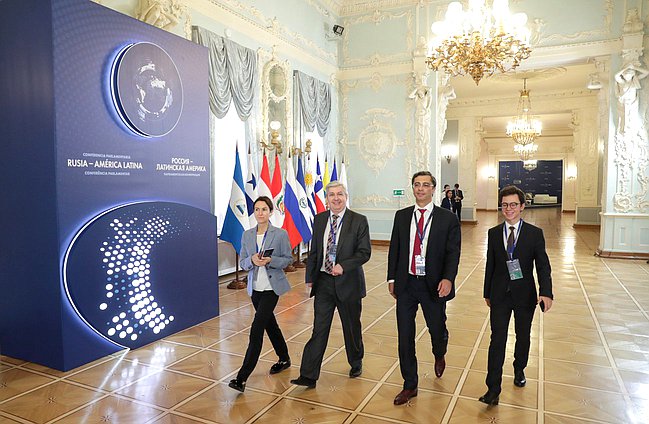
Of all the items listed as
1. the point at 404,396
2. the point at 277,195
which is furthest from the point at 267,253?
the point at 277,195

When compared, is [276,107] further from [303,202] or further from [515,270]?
[515,270]

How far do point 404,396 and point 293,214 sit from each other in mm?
4949

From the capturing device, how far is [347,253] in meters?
3.24

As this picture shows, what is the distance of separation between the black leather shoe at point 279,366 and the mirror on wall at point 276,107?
190 inches

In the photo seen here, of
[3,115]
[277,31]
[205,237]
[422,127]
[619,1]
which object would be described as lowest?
[205,237]

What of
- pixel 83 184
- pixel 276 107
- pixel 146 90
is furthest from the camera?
pixel 276 107

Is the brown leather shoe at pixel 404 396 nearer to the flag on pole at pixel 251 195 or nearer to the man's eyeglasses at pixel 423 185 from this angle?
the man's eyeglasses at pixel 423 185

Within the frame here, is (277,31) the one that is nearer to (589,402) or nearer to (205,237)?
(205,237)

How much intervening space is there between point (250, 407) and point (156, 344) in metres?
1.60

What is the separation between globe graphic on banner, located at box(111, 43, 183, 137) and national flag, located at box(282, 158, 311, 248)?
10.7 ft

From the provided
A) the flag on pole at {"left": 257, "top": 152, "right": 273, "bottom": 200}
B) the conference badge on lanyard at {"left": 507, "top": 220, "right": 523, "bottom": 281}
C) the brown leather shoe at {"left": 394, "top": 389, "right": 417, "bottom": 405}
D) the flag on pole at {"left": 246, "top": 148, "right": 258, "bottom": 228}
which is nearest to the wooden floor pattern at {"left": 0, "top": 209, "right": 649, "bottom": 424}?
the brown leather shoe at {"left": 394, "top": 389, "right": 417, "bottom": 405}

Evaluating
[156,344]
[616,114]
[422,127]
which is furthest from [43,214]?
[616,114]

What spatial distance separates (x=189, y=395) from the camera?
3240 mm

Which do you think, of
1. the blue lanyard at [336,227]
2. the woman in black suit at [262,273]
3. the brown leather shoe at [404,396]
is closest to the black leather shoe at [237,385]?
the woman in black suit at [262,273]
